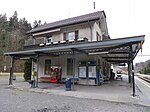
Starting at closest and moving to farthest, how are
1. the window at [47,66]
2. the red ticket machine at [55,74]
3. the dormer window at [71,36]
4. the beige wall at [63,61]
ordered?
1. the beige wall at [63,61]
2. the red ticket machine at [55,74]
3. the dormer window at [71,36]
4. the window at [47,66]

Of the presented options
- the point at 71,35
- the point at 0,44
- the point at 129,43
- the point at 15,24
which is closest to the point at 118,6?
the point at 129,43

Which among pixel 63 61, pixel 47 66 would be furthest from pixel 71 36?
pixel 47 66

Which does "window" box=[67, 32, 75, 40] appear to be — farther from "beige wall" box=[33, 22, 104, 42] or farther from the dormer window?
"beige wall" box=[33, 22, 104, 42]

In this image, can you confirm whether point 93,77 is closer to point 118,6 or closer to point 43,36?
point 118,6

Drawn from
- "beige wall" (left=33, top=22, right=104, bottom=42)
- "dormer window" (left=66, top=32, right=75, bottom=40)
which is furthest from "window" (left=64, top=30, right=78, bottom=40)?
"beige wall" (left=33, top=22, right=104, bottom=42)

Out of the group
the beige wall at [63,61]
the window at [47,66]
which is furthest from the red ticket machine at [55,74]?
the window at [47,66]

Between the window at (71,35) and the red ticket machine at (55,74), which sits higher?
the window at (71,35)

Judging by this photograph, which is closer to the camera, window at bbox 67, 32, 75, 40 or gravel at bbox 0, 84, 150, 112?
gravel at bbox 0, 84, 150, 112

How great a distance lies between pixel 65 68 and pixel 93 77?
345cm

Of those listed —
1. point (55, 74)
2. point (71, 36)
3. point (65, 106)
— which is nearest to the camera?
point (65, 106)

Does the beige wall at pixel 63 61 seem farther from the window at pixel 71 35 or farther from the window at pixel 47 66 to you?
the window at pixel 71 35

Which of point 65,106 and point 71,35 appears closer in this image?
point 65,106

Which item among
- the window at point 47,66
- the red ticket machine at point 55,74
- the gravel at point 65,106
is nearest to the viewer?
the gravel at point 65,106

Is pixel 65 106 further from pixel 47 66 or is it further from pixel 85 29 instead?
pixel 47 66
